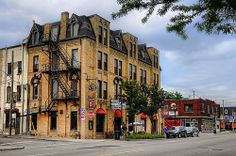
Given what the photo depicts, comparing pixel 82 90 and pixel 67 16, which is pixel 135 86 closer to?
pixel 82 90

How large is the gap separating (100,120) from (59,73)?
711cm

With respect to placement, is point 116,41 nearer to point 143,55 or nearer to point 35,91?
point 143,55

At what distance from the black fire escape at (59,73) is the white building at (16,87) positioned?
3537mm

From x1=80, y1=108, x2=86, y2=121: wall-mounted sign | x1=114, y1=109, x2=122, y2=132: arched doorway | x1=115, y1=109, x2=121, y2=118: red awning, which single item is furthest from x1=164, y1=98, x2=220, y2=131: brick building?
x1=80, y1=108, x2=86, y2=121: wall-mounted sign

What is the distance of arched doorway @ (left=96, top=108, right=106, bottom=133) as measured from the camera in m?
45.6

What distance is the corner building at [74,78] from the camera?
145ft

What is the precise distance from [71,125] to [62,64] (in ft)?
23.2

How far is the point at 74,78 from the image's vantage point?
45062 mm

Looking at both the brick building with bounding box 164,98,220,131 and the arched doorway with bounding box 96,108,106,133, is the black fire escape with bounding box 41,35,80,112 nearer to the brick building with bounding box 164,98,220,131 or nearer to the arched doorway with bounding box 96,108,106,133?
the arched doorway with bounding box 96,108,106,133

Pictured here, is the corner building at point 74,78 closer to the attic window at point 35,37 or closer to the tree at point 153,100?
the attic window at point 35,37

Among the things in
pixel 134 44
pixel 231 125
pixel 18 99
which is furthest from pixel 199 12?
pixel 231 125

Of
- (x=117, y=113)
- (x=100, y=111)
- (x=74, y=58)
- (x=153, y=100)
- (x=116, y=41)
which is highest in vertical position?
(x=116, y=41)

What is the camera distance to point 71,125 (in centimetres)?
4412

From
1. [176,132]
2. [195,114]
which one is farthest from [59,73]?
[195,114]
